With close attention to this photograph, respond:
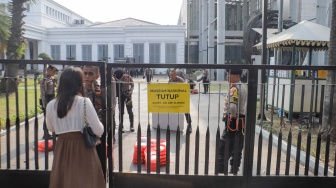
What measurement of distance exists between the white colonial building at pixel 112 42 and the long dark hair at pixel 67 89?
4142 cm

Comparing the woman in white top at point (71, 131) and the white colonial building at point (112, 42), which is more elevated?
the white colonial building at point (112, 42)

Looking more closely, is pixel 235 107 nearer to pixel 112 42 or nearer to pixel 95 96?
pixel 95 96

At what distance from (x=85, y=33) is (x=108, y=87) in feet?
150

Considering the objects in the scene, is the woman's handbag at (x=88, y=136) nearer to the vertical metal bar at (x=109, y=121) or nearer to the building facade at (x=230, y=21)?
the vertical metal bar at (x=109, y=121)

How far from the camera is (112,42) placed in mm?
46469

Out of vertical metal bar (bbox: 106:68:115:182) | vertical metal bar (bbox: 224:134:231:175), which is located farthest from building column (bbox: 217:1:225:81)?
vertical metal bar (bbox: 106:68:115:182)

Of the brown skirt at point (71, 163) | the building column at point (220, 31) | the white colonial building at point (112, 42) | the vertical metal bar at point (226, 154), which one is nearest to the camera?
the brown skirt at point (71, 163)

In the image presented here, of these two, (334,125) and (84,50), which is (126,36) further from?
(334,125)

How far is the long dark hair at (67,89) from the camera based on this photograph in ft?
9.53

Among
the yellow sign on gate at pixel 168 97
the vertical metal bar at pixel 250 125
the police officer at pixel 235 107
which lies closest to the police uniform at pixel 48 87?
the yellow sign on gate at pixel 168 97

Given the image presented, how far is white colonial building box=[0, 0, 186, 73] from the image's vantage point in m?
44.3

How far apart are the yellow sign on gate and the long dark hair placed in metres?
0.97

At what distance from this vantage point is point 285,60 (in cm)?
1652

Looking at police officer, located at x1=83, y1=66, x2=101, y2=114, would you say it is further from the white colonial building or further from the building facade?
the white colonial building
